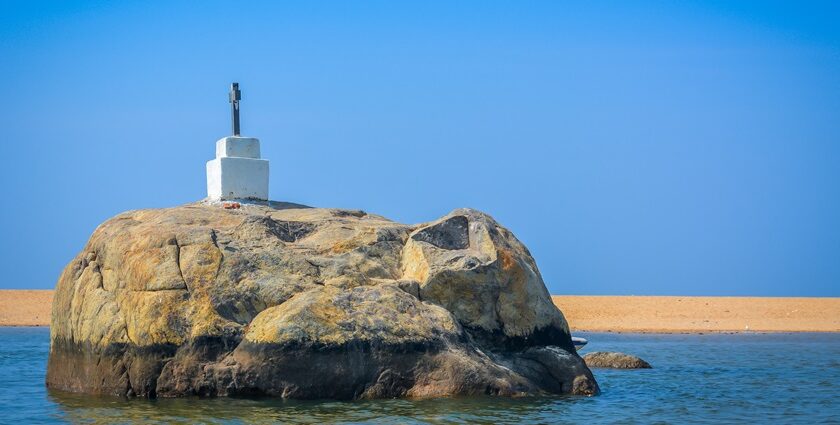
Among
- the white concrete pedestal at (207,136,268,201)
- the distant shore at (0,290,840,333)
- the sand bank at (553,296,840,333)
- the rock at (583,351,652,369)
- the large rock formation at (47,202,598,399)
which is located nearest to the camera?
the large rock formation at (47,202,598,399)

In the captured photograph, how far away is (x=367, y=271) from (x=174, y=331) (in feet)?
12.1

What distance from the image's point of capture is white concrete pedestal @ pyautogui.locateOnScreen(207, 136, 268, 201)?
22328mm

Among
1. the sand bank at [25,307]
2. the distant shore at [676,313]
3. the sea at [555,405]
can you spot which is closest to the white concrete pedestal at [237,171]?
the sea at [555,405]

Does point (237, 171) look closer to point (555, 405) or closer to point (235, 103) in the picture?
point (235, 103)

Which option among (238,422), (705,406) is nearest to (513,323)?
(705,406)

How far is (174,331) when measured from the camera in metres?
17.6

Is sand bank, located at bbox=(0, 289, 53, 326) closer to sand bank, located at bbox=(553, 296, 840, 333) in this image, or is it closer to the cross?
sand bank, located at bbox=(553, 296, 840, 333)

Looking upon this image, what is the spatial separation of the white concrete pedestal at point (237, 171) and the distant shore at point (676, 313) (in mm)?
28613

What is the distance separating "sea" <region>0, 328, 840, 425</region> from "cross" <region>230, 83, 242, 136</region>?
6.98m

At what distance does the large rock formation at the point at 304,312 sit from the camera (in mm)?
17375

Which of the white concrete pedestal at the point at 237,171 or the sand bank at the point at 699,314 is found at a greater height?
the white concrete pedestal at the point at 237,171

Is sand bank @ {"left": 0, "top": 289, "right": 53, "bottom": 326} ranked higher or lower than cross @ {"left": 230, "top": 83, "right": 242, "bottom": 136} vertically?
lower

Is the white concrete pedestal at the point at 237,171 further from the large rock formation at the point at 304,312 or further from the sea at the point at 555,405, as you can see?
the sea at the point at 555,405

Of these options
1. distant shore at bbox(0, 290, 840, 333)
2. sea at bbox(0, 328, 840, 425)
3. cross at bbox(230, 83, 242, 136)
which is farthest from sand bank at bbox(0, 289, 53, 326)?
cross at bbox(230, 83, 242, 136)
